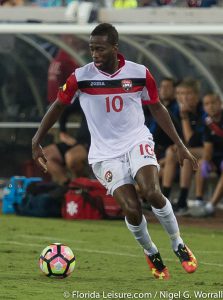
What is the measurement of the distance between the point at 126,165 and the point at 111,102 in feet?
1.87

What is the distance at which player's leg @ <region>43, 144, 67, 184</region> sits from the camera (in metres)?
17.0

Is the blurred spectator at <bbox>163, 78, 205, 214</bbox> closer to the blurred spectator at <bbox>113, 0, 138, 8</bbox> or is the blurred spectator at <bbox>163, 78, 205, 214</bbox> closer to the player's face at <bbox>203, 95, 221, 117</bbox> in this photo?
the player's face at <bbox>203, 95, 221, 117</bbox>

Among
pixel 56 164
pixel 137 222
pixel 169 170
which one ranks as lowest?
pixel 56 164

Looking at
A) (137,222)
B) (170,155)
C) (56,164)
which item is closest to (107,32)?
(137,222)

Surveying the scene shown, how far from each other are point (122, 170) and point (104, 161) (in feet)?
0.74

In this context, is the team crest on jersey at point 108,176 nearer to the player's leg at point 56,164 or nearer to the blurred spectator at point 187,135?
the blurred spectator at point 187,135

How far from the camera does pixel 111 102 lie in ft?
31.7

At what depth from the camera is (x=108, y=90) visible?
9.67 meters

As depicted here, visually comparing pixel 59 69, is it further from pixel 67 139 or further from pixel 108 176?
pixel 108 176

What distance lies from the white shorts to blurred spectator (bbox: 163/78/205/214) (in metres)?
6.54

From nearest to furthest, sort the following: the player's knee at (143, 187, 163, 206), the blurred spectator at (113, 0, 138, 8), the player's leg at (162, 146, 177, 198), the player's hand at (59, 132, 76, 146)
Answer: the player's knee at (143, 187, 163, 206), the player's leg at (162, 146, 177, 198), the player's hand at (59, 132, 76, 146), the blurred spectator at (113, 0, 138, 8)

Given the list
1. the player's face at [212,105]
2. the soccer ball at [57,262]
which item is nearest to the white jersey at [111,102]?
the soccer ball at [57,262]

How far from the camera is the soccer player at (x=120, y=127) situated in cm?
953

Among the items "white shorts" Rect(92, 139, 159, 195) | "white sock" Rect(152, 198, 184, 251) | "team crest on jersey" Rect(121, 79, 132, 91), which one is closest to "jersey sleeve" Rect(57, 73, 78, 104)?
"team crest on jersey" Rect(121, 79, 132, 91)
